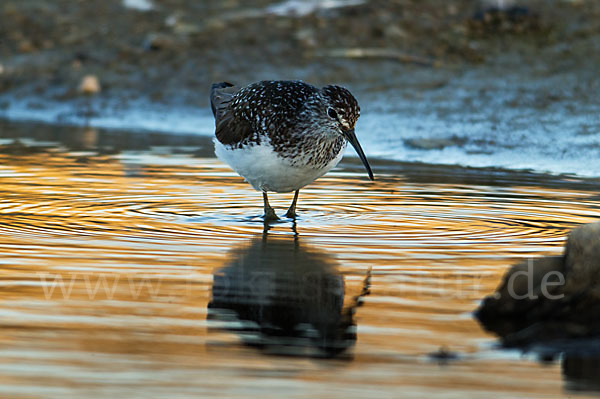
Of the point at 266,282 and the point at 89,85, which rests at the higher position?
the point at 89,85

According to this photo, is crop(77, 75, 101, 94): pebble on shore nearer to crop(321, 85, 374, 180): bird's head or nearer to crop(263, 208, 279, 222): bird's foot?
crop(263, 208, 279, 222): bird's foot

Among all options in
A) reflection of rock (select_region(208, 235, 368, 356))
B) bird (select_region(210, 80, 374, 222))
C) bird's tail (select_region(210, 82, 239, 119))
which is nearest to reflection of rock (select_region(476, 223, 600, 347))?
reflection of rock (select_region(208, 235, 368, 356))

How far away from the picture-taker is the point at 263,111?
834 cm

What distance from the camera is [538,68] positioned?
15648 mm

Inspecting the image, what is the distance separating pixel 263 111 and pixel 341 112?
710 mm

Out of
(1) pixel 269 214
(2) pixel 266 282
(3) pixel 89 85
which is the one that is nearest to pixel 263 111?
(1) pixel 269 214

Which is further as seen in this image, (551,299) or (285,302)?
(285,302)

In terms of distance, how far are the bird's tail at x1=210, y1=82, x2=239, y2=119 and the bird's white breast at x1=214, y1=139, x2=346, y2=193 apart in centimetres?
111

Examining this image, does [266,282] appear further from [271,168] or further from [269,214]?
[269,214]

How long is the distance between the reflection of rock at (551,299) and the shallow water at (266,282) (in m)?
0.15

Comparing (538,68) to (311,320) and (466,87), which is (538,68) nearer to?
(466,87)

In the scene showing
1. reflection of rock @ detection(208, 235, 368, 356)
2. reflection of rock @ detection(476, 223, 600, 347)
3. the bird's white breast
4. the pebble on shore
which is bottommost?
reflection of rock @ detection(208, 235, 368, 356)

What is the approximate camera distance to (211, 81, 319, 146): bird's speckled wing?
8.18 meters

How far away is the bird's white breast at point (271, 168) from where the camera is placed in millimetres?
8117
